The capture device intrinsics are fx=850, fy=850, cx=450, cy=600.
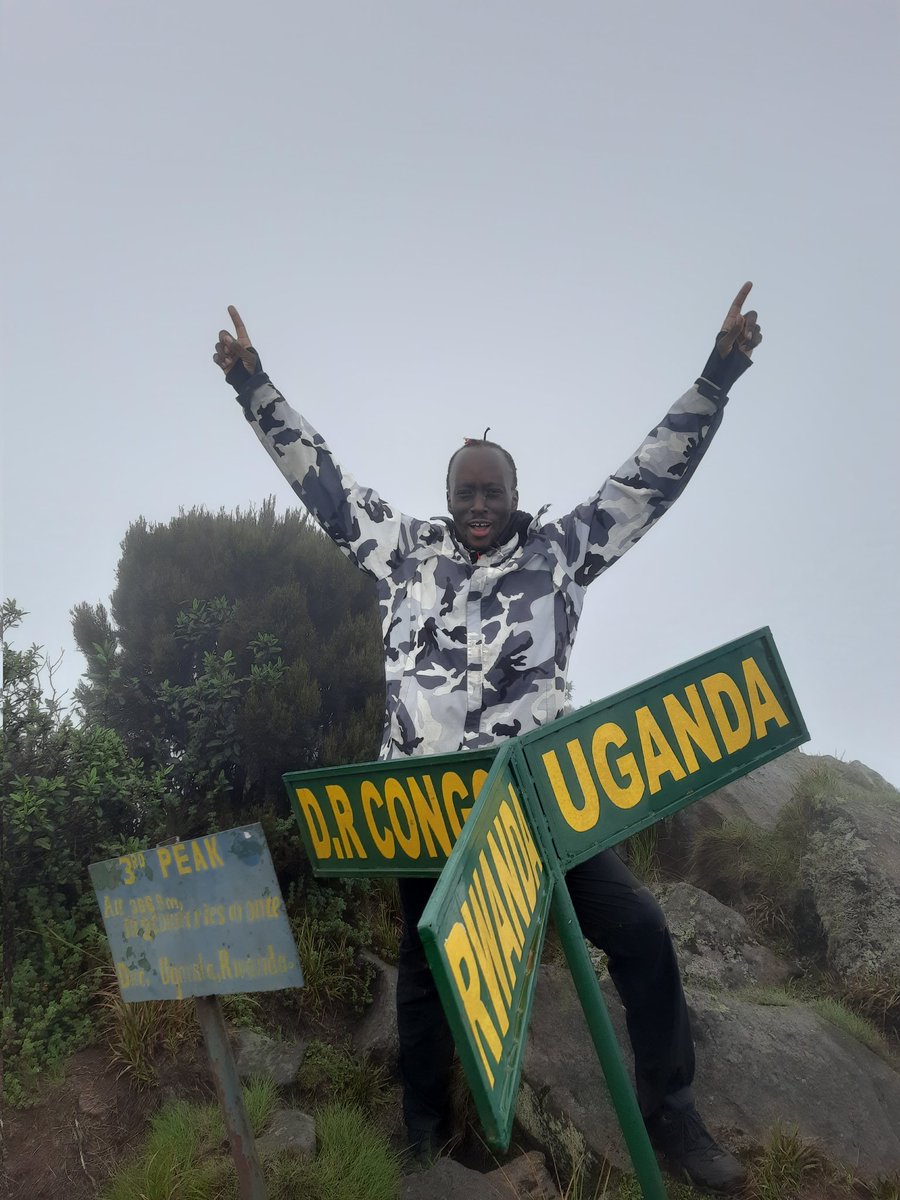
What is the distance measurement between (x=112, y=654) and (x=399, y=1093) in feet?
10.3

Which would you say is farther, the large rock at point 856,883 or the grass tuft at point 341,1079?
the large rock at point 856,883

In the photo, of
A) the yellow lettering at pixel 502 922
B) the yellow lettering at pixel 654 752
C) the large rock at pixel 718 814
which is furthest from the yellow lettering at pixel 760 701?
the large rock at pixel 718 814

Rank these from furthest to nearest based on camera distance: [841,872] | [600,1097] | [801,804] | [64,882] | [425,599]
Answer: [801,804] → [841,872] → [64,882] → [600,1097] → [425,599]

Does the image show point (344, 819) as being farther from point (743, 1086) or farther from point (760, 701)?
point (743, 1086)

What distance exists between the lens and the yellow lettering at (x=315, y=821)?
250 cm

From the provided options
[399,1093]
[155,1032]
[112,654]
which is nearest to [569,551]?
[399,1093]

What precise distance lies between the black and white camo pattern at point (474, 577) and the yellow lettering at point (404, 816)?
0.55 metres

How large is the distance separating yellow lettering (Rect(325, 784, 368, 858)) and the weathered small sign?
241mm

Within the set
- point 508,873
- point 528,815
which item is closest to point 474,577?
point 528,815

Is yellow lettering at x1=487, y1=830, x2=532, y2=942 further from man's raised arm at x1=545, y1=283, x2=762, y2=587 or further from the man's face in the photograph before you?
the man's face

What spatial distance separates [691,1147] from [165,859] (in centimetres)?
201

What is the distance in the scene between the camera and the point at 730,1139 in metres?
3.23

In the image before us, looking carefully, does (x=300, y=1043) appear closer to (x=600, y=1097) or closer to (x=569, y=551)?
(x=600, y=1097)

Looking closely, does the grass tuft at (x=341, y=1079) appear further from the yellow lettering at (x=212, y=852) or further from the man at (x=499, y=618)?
the yellow lettering at (x=212, y=852)
